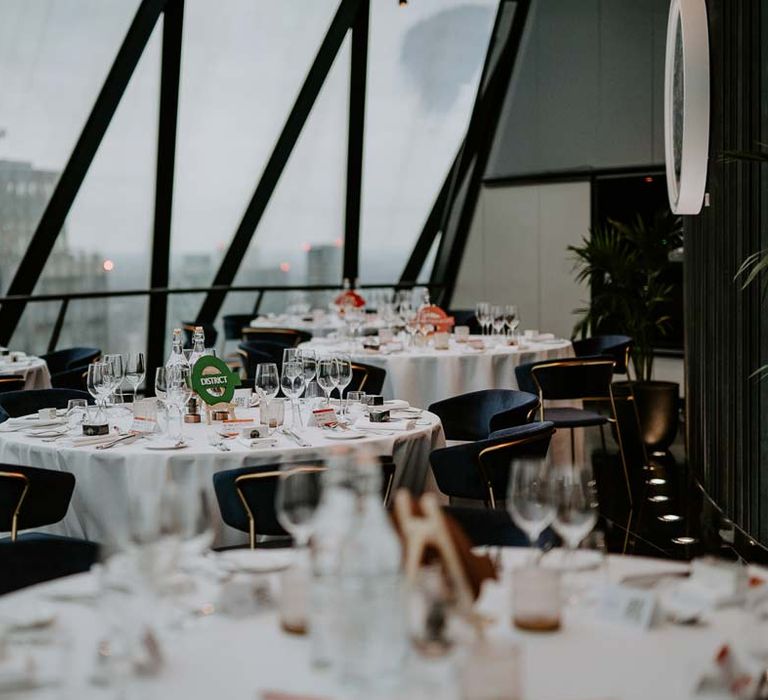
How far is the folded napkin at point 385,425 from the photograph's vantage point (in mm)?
4414

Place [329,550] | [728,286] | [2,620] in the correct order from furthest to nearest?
[728,286], [2,620], [329,550]

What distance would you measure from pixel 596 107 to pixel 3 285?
617 centimetres

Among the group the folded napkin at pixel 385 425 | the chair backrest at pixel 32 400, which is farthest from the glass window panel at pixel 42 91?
the folded napkin at pixel 385 425

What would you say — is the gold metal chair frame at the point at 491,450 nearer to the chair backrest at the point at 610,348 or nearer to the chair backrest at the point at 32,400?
the chair backrest at the point at 32,400

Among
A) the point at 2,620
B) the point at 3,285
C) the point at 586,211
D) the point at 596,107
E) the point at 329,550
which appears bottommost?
the point at 2,620

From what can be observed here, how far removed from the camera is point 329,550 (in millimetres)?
1758

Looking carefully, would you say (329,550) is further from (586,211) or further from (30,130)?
(586,211)

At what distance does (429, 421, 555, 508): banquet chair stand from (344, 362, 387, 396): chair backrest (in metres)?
1.82

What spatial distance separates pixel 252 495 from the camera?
3.62 metres

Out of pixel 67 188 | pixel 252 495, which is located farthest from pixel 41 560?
pixel 67 188

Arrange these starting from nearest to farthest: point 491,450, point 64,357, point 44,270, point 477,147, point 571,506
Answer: point 571,506, point 491,450, point 64,357, point 44,270, point 477,147

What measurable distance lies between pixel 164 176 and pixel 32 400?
173 inches

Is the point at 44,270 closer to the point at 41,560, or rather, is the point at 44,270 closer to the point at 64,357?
the point at 64,357

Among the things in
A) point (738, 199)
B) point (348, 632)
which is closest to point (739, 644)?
point (348, 632)
